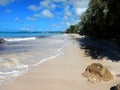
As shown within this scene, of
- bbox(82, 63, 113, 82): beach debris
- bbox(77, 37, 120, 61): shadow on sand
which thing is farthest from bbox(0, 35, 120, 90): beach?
bbox(77, 37, 120, 61): shadow on sand

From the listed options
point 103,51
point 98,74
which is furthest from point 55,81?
point 103,51

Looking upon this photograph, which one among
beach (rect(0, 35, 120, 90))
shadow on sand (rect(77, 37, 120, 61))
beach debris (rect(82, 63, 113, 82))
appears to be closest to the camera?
beach (rect(0, 35, 120, 90))

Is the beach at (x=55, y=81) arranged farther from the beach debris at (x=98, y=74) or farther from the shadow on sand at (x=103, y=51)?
the shadow on sand at (x=103, y=51)

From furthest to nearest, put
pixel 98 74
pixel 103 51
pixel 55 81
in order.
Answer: pixel 103 51, pixel 98 74, pixel 55 81

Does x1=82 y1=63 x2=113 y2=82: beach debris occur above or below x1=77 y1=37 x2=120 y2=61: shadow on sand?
above

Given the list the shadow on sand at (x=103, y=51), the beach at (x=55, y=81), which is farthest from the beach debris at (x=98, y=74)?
the shadow on sand at (x=103, y=51)

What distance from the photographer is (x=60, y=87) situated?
9.05m

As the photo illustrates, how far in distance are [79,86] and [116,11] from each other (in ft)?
31.7

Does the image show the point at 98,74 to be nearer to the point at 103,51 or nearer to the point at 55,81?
the point at 55,81

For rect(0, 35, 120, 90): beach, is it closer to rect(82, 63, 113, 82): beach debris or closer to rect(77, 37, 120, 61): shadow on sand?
rect(82, 63, 113, 82): beach debris

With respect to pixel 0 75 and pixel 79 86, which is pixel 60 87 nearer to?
pixel 79 86

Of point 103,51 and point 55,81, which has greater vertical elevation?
point 55,81

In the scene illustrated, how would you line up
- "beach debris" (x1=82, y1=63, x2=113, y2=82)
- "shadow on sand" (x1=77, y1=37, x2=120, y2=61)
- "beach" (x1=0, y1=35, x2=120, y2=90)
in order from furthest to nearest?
"shadow on sand" (x1=77, y1=37, x2=120, y2=61) → "beach debris" (x1=82, y1=63, x2=113, y2=82) → "beach" (x1=0, y1=35, x2=120, y2=90)

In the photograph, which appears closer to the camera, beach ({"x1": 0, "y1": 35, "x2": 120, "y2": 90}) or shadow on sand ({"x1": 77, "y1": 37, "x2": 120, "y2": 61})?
beach ({"x1": 0, "y1": 35, "x2": 120, "y2": 90})
